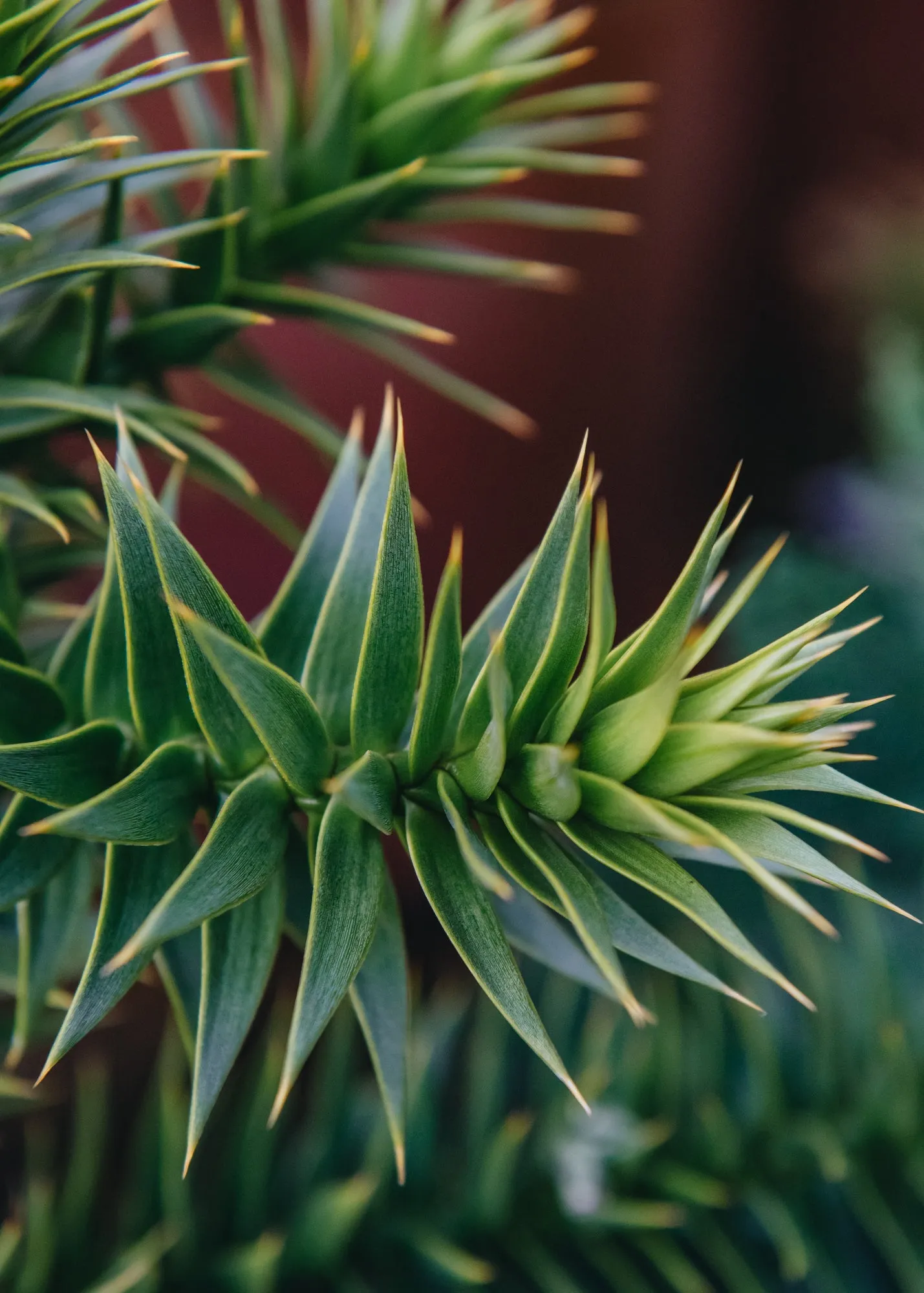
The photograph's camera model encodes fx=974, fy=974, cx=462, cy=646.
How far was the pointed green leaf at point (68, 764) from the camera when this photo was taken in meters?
0.34

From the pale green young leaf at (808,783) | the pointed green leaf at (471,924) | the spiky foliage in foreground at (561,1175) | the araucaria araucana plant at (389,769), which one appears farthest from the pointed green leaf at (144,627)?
the spiky foliage in foreground at (561,1175)

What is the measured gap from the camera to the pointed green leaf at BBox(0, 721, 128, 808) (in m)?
0.34

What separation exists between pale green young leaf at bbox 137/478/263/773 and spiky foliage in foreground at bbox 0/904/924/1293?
0.37 metres

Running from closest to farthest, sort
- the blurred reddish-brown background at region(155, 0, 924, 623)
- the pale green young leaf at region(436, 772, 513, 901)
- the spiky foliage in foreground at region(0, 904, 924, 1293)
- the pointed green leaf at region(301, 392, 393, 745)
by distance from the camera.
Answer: the pale green young leaf at region(436, 772, 513, 901)
the pointed green leaf at region(301, 392, 393, 745)
the spiky foliage in foreground at region(0, 904, 924, 1293)
the blurred reddish-brown background at region(155, 0, 924, 623)

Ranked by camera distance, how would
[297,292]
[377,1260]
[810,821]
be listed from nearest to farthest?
[810,821], [297,292], [377,1260]

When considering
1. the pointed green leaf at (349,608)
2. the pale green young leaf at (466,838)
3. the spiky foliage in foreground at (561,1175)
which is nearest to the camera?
the pale green young leaf at (466,838)

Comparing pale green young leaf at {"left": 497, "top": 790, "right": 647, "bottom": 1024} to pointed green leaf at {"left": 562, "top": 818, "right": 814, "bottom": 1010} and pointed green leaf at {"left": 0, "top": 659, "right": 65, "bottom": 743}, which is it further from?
pointed green leaf at {"left": 0, "top": 659, "right": 65, "bottom": 743}

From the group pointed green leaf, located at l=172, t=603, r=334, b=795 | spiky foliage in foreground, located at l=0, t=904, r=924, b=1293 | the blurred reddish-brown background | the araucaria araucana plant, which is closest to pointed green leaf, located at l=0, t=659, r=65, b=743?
the araucaria araucana plant

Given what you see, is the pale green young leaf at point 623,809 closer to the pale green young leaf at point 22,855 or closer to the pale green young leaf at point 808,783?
the pale green young leaf at point 808,783

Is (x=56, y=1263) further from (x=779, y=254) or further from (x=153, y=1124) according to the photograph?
(x=779, y=254)

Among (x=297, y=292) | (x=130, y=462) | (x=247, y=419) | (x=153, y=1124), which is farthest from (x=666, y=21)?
(x=153, y=1124)

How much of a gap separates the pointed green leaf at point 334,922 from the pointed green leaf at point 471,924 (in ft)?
0.06

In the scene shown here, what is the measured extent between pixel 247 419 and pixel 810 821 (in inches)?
51.0

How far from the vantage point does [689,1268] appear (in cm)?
65
